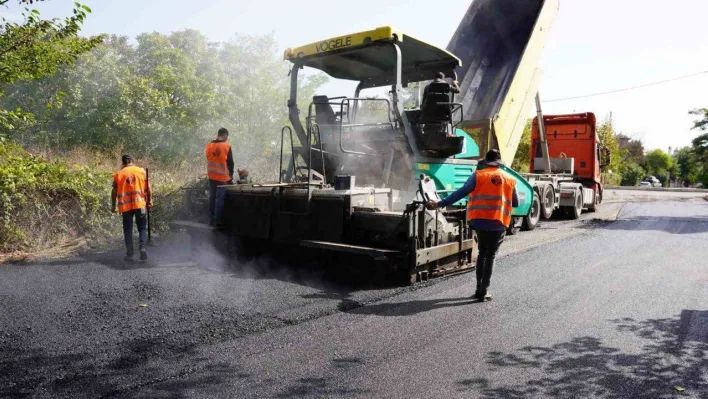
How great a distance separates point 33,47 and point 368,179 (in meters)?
4.69

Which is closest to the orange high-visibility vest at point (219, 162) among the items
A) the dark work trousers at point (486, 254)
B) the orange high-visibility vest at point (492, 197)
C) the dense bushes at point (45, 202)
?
the dense bushes at point (45, 202)

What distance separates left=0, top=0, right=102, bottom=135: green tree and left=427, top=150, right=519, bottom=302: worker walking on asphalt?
17.8 ft

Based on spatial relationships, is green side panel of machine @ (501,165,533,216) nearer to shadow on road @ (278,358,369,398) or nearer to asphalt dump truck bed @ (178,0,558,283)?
asphalt dump truck bed @ (178,0,558,283)

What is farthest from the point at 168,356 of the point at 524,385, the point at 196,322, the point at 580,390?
the point at 580,390

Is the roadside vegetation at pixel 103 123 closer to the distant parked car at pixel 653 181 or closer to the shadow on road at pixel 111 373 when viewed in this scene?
the shadow on road at pixel 111 373

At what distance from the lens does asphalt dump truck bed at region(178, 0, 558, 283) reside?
5.21 metres

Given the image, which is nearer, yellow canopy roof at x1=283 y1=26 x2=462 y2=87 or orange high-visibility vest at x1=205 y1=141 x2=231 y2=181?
yellow canopy roof at x1=283 y1=26 x2=462 y2=87

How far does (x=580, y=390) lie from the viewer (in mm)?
2852

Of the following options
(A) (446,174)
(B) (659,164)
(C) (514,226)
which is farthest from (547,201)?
(B) (659,164)

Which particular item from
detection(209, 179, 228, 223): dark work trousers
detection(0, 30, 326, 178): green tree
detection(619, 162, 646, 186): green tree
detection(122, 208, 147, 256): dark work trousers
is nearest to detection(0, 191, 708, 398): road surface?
detection(122, 208, 147, 256): dark work trousers

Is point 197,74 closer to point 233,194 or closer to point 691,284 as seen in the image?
point 233,194

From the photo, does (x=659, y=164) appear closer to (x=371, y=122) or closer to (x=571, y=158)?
(x=571, y=158)

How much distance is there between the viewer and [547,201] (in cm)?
1103

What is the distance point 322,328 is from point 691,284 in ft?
13.8
